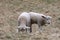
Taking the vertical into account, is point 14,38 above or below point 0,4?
below

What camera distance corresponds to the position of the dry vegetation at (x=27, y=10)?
28.5 ft

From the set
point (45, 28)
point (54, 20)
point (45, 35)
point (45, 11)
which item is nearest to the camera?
point (45, 35)

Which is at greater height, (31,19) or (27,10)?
(27,10)

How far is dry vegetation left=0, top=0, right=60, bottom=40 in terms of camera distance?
8.69 m

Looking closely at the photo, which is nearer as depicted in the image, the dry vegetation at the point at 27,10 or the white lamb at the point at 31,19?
the dry vegetation at the point at 27,10

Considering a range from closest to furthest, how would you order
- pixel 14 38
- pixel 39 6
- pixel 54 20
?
pixel 14 38
pixel 54 20
pixel 39 6

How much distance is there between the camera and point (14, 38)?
329 inches

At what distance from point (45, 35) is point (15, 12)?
16.2 feet

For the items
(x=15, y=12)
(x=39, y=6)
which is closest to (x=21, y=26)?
(x=15, y=12)

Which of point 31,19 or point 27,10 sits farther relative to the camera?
point 27,10

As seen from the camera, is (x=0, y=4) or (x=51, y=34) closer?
(x=51, y=34)

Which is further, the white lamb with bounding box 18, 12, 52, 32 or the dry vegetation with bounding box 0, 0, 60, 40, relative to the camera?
the white lamb with bounding box 18, 12, 52, 32

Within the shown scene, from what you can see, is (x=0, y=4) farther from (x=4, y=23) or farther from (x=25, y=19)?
(x=25, y=19)

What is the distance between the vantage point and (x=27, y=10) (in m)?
14.0
